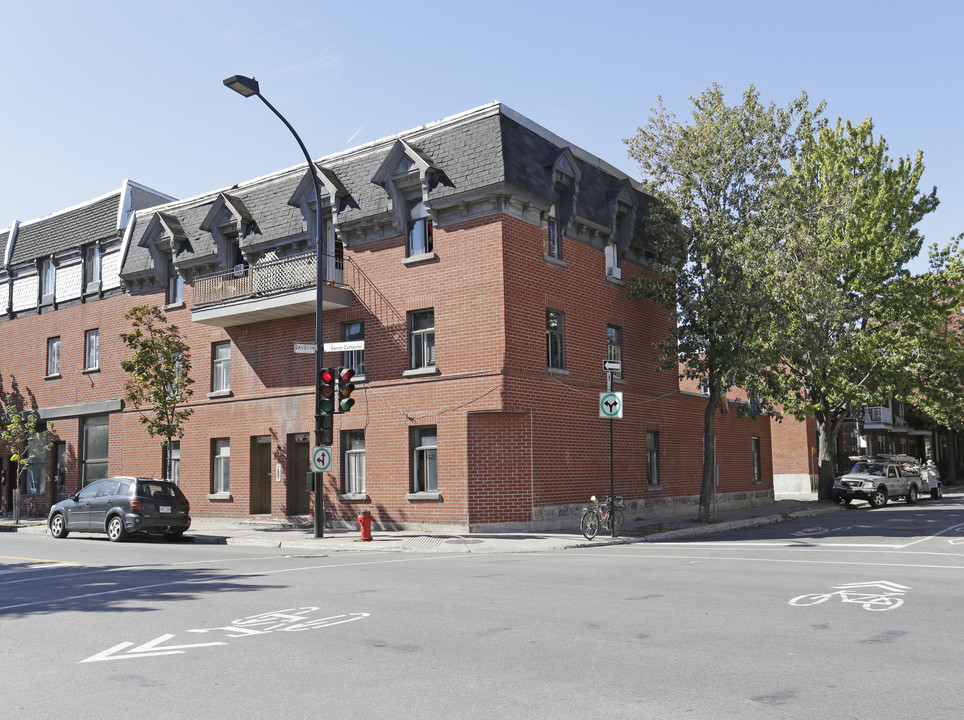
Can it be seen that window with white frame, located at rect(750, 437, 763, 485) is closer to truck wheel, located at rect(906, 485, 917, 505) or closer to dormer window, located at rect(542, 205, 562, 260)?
truck wheel, located at rect(906, 485, 917, 505)

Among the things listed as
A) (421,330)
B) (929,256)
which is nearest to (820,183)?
(929,256)

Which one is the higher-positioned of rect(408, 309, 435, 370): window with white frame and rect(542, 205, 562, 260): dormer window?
rect(542, 205, 562, 260): dormer window

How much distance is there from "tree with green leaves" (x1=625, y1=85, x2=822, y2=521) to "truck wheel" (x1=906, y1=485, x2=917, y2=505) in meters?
17.3

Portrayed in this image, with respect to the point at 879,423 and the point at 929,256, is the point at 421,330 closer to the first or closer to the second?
the point at 929,256

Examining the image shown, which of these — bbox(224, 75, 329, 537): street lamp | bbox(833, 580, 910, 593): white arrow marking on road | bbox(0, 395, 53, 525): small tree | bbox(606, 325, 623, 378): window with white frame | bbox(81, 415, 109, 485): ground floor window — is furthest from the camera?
bbox(81, 415, 109, 485): ground floor window

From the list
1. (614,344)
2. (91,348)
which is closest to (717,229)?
(614,344)

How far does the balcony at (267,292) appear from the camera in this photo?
23.3 metres

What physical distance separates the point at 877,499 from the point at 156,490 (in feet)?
94.4

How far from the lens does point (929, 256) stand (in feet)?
113

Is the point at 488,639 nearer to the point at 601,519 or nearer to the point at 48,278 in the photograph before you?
the point at 601,519

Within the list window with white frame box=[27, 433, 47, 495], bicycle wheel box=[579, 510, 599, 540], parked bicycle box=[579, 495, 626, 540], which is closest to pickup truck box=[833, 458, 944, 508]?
parked bicycle box=[579, 495, 626, 540]

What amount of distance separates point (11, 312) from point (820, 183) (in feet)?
116

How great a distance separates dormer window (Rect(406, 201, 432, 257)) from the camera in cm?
2241

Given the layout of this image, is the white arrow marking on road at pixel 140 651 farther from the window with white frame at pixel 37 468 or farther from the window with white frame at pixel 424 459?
the window with white frame at pixel 37 468
